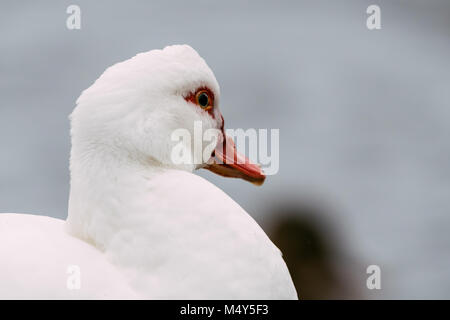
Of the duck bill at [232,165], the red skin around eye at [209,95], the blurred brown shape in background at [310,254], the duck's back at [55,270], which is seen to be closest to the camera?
the duck's back at [55,270]

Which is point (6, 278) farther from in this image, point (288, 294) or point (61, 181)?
point (61, 181)

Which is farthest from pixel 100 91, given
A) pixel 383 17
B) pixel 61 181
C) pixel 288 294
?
pixel 383 17

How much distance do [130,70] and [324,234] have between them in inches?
186

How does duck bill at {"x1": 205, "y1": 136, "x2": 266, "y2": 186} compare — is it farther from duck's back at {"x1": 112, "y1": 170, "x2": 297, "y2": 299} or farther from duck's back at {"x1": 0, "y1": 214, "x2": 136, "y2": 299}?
duck's back at {"x1": 0, "y1": 214, "x2": 136, "y2": 299}

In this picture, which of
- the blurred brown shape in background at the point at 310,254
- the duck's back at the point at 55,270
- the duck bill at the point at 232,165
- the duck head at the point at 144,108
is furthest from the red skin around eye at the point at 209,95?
the blurred brown shape in background at the point at 310,254

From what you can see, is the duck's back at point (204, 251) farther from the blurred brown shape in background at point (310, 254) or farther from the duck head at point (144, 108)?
the blurred brown shape in background at point (310, 254)

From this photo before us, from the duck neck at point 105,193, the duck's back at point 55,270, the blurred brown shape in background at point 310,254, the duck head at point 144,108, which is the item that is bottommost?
the blurred brown shape in background at point 310,254

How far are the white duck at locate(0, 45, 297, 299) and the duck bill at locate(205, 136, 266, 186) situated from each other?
0.78 feet

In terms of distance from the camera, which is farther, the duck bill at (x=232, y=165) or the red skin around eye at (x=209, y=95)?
the duck bill at (x=232, y=165)

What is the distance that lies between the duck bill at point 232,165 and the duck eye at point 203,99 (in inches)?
5.8

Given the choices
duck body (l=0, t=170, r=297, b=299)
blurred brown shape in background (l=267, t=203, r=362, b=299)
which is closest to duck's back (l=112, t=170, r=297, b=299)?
duck body (l=0, t=170, r=297, b=299)

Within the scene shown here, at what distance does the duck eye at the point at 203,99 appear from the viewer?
5.97 ft

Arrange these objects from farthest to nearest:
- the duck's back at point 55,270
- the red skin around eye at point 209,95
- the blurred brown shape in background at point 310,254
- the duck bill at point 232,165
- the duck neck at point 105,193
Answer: the blurred brown shape in background at point 310,254, the duck bill at point 232,165, the red skin around eye at point 209,95, the duck neck at point 105,193, the duck's back at point 55,270

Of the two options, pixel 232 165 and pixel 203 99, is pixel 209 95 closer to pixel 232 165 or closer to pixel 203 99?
pixel 203 99
